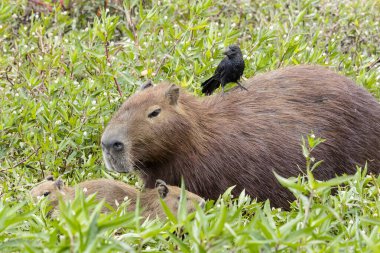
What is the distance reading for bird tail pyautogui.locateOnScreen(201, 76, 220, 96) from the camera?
17.9ft

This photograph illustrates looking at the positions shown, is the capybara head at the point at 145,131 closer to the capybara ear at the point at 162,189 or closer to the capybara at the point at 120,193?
the capybara at the point at 120,193

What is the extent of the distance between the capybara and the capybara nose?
0.24m

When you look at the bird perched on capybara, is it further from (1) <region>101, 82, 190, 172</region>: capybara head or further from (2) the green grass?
(2) the green grass

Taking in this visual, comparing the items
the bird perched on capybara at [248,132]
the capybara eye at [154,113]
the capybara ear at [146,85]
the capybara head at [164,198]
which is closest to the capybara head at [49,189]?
the bird perched on capybara at [248,132]

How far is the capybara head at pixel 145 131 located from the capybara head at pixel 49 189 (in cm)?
30

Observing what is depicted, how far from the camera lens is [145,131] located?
467 centimetres

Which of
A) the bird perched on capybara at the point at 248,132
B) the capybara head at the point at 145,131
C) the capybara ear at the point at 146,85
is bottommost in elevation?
the bird perched on capybara at the point at 248,132

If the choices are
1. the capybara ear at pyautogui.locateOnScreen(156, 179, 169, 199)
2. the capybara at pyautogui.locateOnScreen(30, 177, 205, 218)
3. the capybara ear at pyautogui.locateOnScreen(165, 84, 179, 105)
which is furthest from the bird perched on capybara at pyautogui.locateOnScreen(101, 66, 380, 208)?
the capybara ear at pyautogui.locateOnScreen(156, 179, 169, 199)

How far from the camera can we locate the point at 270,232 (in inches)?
118

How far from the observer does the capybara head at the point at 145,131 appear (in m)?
4.61

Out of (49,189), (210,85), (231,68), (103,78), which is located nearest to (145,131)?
(49,189)

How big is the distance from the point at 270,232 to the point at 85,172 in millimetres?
2536

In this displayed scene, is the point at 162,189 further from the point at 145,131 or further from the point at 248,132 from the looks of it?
the point at 248,132

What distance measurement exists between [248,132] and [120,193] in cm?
87
